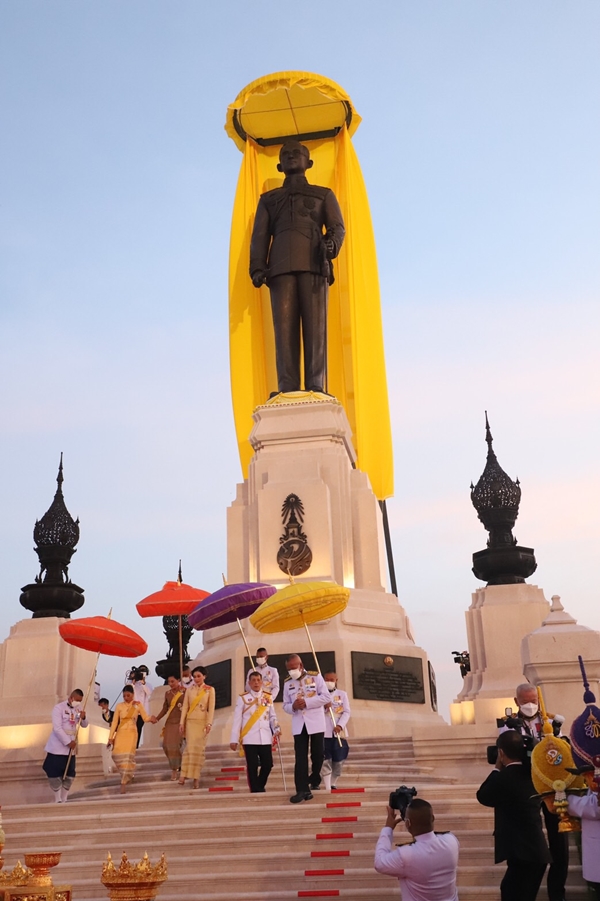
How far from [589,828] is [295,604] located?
197 inches

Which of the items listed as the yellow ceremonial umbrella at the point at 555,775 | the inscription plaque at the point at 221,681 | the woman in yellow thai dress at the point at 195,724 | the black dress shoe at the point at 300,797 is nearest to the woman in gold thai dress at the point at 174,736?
the woman in yellow thai dress at the point at 195,724

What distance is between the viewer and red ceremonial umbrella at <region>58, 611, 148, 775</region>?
37.4 ft

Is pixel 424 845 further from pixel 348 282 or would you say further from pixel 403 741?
pixel 348 282

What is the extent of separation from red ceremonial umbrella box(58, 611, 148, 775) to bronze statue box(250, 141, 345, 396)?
20.8 feet

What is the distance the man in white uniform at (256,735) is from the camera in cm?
972

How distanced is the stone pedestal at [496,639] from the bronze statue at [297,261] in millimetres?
4900

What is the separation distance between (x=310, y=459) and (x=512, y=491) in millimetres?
4771

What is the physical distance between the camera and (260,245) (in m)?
17.2

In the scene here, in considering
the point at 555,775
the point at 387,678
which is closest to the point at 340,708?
the point at 387,678

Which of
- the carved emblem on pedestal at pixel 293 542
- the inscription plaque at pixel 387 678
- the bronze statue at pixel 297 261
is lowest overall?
the inscription plaque at pixel 387 678

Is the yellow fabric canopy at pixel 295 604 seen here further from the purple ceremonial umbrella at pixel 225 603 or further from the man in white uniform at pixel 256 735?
the man in white uniform at pixel 256 735

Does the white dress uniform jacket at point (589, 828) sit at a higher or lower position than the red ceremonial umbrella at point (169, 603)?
lower

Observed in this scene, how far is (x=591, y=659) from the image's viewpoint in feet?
38.4

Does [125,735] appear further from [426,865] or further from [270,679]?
[426,865]
